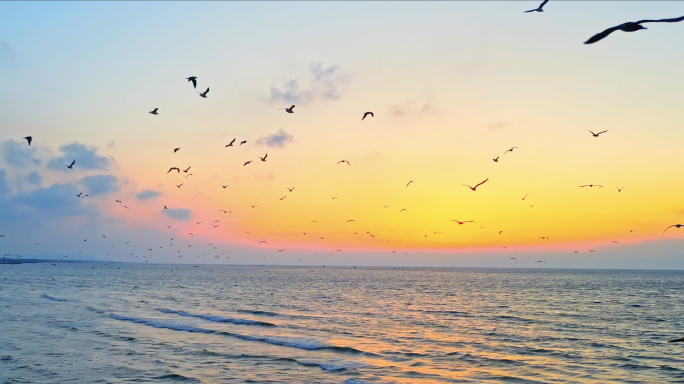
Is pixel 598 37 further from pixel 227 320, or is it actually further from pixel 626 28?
pixel 227 320

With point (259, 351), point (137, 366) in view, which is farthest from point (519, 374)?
point (137, 366)

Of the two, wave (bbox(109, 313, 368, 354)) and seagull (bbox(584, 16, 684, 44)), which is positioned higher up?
seagull (bbox(584, 16, 684, 44))

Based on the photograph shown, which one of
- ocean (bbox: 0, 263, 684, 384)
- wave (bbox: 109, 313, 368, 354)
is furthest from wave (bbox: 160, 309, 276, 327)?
wave (bbox: 109, 313, 368, 354)

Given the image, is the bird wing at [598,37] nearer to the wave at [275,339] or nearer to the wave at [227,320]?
the wave at [275,339]

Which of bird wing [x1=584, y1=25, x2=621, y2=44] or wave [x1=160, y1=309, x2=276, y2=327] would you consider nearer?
bird wing [x1=584, y1=25, x2=621, y2=44]

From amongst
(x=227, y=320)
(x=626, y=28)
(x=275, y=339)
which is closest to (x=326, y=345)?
(x=275, y=339)

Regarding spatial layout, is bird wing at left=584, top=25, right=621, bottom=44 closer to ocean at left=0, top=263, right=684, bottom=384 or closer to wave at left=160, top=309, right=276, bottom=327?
ocean at left=0, top=263, right=684, bottom=384

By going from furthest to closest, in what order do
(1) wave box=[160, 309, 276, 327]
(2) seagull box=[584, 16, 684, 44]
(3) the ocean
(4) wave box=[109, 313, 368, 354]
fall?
(1) wave box=[160, 309, 276, 327]
(4) wave box=[109, 313, 368, 354]
(3) the ocean
(2) seagull box=[584, 16, 684, 44]

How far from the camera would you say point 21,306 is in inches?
1863

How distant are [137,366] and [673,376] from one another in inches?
1015

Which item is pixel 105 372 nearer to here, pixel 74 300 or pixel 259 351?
pixel 259 351

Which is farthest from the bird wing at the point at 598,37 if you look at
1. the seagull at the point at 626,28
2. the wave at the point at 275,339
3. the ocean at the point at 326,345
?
the wave at the point at 275,339

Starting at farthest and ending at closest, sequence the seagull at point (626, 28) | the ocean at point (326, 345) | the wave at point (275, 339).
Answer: the wave at point (275, 339)
the ocean at point (326, 345)
the seagull at point (626, 28)

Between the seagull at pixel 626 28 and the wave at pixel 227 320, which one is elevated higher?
the seagull at pixel 626 28
